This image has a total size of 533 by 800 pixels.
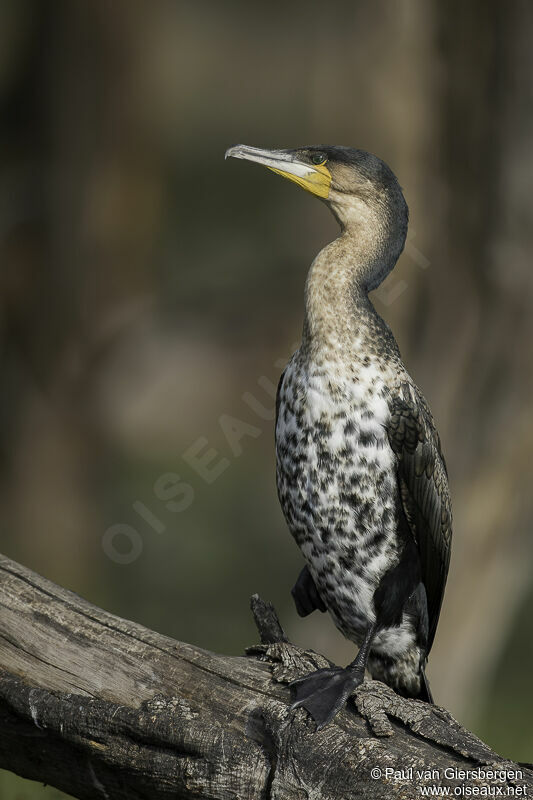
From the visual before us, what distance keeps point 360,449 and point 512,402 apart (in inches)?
95.0

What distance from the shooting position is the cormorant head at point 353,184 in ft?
10.7

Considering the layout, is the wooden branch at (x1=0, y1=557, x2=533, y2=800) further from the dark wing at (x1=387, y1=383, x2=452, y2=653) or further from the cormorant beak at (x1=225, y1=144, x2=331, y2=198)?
the cormorant beak at (x1=225, y1=144, x2=331, y2=198)

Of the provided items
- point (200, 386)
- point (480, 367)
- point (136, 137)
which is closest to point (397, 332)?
point (480, 367)

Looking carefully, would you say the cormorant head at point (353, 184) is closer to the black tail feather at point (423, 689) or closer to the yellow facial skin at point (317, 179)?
the yellow facial skin at point (317, 179)

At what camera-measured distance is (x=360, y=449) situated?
126 inches

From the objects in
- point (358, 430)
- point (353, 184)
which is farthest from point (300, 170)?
point (358, 430)

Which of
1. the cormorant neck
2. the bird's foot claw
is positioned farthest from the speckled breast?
the bird's foot claw

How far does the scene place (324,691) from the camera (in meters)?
2.84

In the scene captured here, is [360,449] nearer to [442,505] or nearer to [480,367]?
[442,505]

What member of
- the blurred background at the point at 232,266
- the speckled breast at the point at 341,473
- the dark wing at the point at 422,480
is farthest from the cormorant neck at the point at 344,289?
the blurred background at the point at 232,266

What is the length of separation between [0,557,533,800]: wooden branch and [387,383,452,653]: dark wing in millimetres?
561

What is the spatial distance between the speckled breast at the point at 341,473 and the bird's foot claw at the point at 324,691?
0.43 metres

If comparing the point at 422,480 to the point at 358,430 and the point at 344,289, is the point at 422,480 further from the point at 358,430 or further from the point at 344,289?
the point at 344,289

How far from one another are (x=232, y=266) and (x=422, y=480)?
3954 mm
